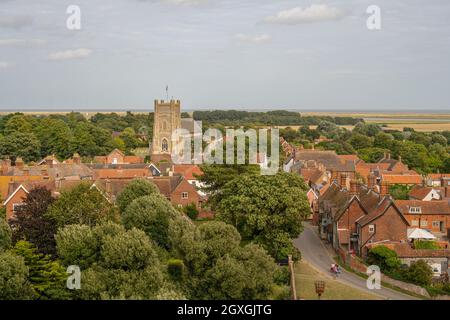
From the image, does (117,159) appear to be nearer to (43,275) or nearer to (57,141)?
(57,141)

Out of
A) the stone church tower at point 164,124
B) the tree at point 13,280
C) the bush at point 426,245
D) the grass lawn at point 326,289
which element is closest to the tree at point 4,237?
the tree at point 13,280

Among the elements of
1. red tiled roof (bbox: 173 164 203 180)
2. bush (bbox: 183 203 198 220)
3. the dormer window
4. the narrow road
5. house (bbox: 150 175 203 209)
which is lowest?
the narrow road

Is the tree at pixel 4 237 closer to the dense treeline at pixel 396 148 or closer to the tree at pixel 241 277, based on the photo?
the tree at pixel 241 277

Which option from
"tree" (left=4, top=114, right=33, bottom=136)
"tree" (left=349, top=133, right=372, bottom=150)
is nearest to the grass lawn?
"tree" (left=4, top=114, right=33, bottom=136)

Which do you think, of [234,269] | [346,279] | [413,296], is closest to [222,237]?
[234,269]

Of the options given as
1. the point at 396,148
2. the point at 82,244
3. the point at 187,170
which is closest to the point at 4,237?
the point at 82,244

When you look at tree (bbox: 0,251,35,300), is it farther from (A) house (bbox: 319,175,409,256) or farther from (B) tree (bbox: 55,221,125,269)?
(A) house (bbox: 319,175,409,256)
